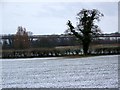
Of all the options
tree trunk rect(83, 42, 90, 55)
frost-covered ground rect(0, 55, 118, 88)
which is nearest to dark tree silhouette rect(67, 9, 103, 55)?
tree trunk rect(83, 42, 90, 55)

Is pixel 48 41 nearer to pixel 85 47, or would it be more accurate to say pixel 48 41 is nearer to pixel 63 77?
pixel 85 47

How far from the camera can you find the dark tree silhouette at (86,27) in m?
30.1

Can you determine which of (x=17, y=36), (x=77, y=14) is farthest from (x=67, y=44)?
(x=17, y=36)

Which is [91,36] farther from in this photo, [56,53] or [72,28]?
[56,53]

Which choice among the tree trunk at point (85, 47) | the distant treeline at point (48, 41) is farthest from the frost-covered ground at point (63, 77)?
the distant treeline at point (48, 41)

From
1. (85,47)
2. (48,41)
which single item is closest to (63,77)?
(85,47)

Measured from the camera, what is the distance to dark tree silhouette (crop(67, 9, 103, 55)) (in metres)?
30.1

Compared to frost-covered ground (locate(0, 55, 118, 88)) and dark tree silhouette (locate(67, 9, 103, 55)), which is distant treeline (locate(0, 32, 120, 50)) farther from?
frost-covered ground (locate(0, 55, 118, 88))

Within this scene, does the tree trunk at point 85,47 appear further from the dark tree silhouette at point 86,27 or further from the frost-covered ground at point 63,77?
the frost-covered ground at point 63,77

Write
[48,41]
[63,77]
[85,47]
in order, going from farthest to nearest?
[48,41] → [85,47] → [63,77]

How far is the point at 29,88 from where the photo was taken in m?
7.48

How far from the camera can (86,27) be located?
3030 cm

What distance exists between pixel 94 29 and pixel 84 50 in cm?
→ 287

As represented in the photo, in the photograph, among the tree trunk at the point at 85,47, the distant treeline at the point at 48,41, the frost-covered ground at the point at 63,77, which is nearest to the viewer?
the frost-covered ground at the point at 63,77
